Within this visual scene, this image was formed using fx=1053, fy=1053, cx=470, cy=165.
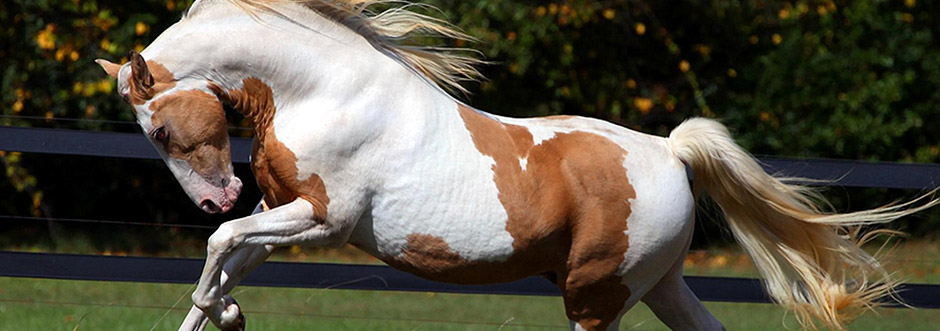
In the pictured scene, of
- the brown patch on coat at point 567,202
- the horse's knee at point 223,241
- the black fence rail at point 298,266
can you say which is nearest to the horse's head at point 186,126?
the horse's knee at point 223,241

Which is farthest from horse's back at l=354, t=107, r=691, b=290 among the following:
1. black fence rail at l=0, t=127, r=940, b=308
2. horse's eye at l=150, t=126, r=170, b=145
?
black fence rail at l=0, t=127, r=940, b=308

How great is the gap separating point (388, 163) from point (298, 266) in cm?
160

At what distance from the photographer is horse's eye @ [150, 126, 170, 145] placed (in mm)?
3056

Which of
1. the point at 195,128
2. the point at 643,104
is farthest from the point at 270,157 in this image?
the point at 643,104

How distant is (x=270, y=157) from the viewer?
3084 mm

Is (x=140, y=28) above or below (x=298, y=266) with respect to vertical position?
below

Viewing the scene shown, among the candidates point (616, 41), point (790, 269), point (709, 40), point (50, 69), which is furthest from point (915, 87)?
point (50, 69)

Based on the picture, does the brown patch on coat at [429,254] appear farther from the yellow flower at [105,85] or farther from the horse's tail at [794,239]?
the yellow flower at [105,85]

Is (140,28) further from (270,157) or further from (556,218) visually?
(556,218)

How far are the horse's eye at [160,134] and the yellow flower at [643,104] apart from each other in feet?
21.7

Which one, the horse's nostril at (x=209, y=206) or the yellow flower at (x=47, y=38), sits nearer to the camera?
the horse's nostril at (x=209, y=206)

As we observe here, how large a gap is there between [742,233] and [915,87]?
695 cm

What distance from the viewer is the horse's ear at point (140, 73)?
2.92 m

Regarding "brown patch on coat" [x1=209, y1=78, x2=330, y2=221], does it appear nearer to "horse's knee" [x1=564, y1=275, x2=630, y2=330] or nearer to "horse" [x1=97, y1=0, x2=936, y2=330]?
"horse" [x1=97, y1=0, x2=936, y2=330]
